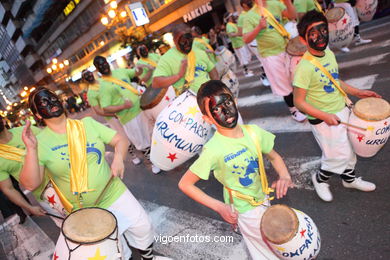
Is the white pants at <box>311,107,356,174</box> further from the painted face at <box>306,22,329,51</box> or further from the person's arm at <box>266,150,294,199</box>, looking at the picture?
the person's arm at <box>266,150,294,199</box>

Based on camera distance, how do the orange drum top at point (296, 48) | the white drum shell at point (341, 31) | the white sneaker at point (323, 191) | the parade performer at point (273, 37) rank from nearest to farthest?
the white sneaker at point (323, 191)
the orange drum top at point (296, 48)
the white drum shell at point (341, 31)
the parade performer at point (273, 37)

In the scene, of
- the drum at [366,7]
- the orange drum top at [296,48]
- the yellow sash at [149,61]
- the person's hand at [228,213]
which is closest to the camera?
the person's hand at [228,213]

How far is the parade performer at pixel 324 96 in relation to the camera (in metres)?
2.81

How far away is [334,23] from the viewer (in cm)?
503

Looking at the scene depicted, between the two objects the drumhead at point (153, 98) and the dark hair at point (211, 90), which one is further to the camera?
the drumhead at point (153, 98)

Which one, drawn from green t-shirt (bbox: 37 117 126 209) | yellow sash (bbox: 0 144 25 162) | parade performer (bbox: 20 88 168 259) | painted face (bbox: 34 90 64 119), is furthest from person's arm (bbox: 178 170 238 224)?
yellow sash (bbox: 0 144 25 162)

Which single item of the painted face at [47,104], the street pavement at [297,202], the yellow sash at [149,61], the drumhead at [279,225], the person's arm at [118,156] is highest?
the painted face at [47,104]

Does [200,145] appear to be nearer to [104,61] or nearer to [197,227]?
[197,227]

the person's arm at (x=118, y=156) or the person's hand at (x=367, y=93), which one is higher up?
the person's arm at (x=118, y=156)

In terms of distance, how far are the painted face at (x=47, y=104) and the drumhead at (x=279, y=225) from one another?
212 centimetres

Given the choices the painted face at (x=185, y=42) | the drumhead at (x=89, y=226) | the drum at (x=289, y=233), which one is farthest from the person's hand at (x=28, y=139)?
the painted face at (x=185, y=42)

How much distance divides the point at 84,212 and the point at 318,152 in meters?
3.48

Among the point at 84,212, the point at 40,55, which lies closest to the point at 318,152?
the point at 84,212

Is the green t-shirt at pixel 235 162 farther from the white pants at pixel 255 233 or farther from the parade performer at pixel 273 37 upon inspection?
the parade performer at pixel 273 37
